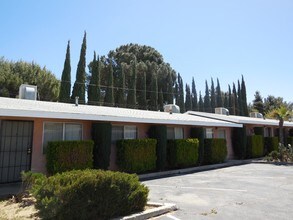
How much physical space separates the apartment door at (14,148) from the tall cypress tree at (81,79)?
21.5m

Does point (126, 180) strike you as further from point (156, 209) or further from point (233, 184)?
point (233, 184)

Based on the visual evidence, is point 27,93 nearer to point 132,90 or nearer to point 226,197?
point 226,197

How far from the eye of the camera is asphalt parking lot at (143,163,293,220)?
21.7 feet

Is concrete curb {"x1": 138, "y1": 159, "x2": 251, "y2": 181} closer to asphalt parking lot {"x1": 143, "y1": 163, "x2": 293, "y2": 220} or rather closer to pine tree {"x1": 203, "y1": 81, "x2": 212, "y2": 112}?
asphalt parking lot {"x1": 143, "y1": 163, "x2": 293, "y2": 220}

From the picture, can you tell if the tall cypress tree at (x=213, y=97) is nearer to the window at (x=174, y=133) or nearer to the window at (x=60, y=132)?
the window at (x=174, y=133)

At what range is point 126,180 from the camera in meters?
6.54

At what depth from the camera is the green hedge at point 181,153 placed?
1521cm

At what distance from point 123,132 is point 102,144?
2.12 metres

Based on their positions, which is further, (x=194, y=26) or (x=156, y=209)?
(x=194, y=26)

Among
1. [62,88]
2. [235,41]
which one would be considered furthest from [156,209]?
[62,88]

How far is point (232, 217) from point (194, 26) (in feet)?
39.7

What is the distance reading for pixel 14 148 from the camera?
35.4 feet

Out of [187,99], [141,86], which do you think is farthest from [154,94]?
[187,99]

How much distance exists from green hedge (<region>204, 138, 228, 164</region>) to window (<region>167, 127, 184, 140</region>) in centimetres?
185
